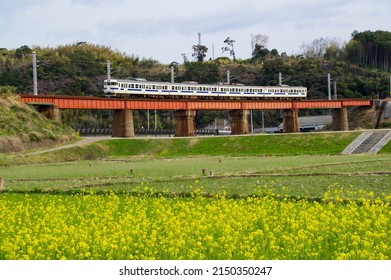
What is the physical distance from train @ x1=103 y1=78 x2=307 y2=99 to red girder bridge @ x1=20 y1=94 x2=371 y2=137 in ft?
7.67

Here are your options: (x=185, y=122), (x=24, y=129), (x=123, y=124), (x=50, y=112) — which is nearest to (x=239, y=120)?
(x=185, y=122)

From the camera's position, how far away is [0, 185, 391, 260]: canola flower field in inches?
500

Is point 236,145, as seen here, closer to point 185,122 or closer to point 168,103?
point 168,103

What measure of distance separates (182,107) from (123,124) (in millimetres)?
9269

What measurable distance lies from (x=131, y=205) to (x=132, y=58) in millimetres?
142296

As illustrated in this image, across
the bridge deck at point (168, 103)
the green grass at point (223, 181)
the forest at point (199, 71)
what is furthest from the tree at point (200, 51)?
the green grass at point (223, 181)

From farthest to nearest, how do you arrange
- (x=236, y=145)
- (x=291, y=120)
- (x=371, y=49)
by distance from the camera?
(x=371, y=49), (x=291, y=120), (x=236, y=145)

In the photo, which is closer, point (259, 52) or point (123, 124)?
point (123, 124)

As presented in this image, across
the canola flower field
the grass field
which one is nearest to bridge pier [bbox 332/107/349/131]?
the grass field

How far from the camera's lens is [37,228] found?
1550cm

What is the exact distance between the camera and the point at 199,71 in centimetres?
14225

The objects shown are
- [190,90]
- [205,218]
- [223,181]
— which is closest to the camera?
[205,218]

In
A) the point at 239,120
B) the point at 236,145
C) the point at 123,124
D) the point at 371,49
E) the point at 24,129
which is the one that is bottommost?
the point at 236,145
